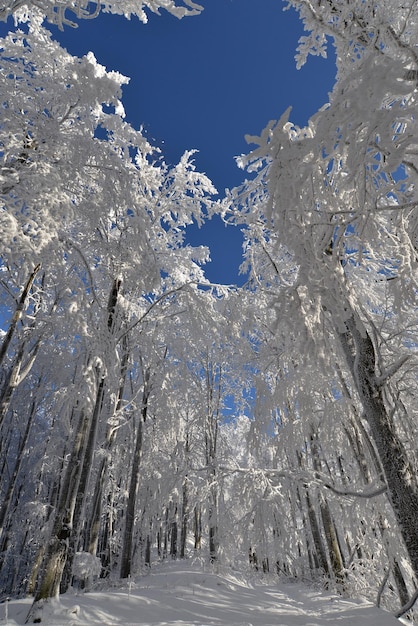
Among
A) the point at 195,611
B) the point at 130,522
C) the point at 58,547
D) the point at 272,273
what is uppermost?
the point at 272,273

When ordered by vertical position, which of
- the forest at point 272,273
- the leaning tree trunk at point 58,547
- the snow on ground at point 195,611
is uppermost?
the forest at point 272,273

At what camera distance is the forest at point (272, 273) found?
2.86m

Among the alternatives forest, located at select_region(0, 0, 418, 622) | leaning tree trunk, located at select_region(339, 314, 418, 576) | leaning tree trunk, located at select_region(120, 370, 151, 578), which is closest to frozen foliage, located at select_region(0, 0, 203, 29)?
forest, located at select_region(0, 0, 418, 622)

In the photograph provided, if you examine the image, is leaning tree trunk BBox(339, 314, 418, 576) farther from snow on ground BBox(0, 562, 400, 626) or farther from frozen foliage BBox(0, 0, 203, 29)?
frozen foliage BBox(0, 0, 203, 29)

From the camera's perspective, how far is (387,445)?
132 inches

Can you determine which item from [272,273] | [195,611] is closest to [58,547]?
[195,611]

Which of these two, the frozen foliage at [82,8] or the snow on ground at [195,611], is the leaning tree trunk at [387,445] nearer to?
the snow on ground at [195,611]

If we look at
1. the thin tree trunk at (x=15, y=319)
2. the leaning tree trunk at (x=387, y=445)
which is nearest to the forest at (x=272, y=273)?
the leaning tree trunk at (x=387, y=445)

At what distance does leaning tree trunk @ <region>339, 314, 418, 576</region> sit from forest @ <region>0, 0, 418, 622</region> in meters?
0.01

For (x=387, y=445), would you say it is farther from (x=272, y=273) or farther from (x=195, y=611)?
(x=272, y=273)

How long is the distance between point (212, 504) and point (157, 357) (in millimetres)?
4842

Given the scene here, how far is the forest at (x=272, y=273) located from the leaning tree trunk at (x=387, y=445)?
0.05 ft

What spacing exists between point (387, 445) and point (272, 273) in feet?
15.3

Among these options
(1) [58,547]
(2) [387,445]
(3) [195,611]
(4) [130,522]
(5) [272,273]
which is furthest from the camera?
(4) [130,522]
